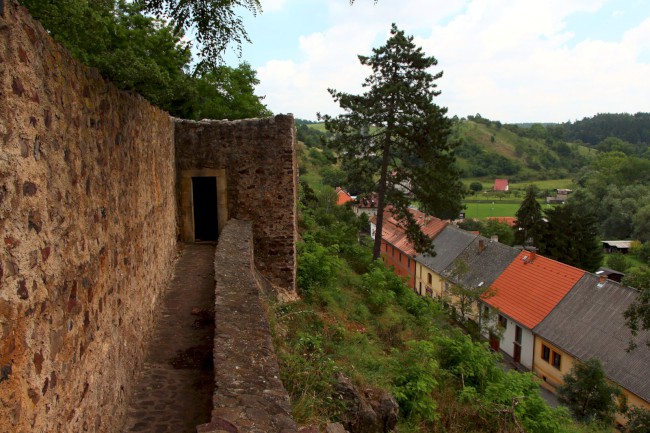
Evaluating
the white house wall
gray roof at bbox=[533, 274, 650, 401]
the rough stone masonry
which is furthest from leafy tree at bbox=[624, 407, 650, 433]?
the rough stone masonry

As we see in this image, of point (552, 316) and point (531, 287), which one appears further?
point (531, 287)

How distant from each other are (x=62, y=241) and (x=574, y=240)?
4001 cm

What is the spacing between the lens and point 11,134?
81.4 inches

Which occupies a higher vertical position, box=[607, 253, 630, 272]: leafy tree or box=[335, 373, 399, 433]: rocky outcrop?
box=[335, 373, 399, 433]: rocky outcrop

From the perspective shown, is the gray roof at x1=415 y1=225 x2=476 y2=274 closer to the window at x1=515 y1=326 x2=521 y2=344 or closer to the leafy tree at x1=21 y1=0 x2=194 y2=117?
the window at x1=515 y1=326 x2=521 y2=344

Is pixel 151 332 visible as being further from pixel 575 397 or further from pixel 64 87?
pixel 575 397

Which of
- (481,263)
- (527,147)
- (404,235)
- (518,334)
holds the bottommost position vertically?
(518,334)

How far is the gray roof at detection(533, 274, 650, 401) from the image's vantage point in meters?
19.4

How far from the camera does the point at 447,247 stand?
38.8 meters

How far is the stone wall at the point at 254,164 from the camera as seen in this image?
968 cm

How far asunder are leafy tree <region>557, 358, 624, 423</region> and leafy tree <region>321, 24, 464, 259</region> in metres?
7.72

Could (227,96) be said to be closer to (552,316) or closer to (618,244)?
(552,316)

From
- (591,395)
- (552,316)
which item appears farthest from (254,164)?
(552,316)

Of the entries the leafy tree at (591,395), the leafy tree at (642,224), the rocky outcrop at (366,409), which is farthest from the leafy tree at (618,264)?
the rocky outcrop at (366,409)
